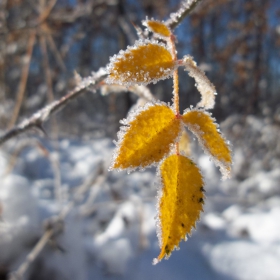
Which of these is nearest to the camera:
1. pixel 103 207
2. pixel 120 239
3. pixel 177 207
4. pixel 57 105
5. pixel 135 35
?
pixel 177 207

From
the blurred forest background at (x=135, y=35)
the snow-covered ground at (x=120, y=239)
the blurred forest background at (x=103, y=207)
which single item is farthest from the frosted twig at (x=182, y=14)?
the blurred forest background at (x=135, y=35)

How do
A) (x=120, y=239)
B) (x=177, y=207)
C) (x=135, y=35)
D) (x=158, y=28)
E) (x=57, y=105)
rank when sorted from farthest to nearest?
(x=135, y=35) < (x=120, y=239) < (x=57, y=105) < (x=158, y=28) < (x=177, y=207)

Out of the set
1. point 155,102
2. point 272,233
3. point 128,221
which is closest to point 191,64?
point 155,102

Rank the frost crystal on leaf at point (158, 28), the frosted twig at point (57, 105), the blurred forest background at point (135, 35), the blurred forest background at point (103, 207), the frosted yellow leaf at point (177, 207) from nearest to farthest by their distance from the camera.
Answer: the frosted yellow leaf at point (177, 207)
the frost crystal on leaf at point (158, 28)
the frosted twig at point (57, 105)
the blurred forest background at point (103, 207)
the blurred forest background at point (135, 35)

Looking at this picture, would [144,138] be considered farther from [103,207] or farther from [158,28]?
[103,207]

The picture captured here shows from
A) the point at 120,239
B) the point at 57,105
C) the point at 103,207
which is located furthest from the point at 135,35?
the point at 57,105

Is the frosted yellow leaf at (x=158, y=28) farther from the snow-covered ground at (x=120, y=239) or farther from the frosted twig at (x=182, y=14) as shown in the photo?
the snow-covered ground at (x=120, y=239)
